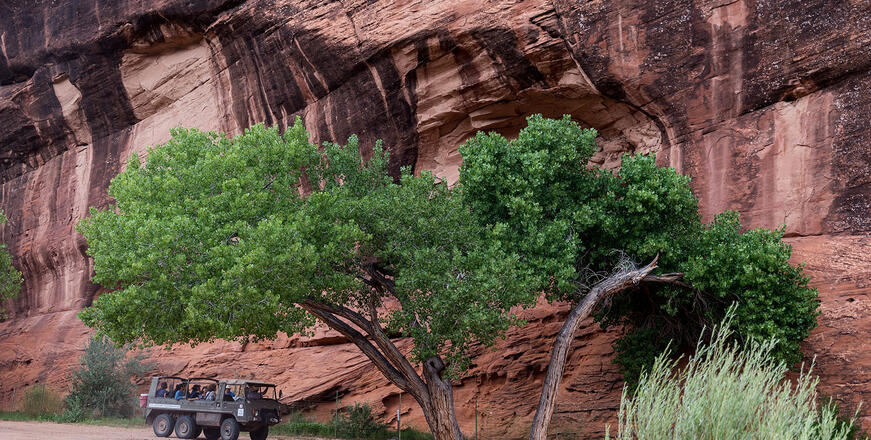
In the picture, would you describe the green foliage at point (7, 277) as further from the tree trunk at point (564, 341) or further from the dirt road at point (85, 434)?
the tree trunk at point (564, 341)

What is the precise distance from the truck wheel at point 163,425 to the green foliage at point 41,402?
33.5 feet

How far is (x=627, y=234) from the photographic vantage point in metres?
15.7

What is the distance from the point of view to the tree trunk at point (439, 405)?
1448 cm

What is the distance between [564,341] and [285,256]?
6.31 metres

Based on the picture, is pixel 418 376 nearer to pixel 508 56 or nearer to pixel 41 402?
pixel 508 56

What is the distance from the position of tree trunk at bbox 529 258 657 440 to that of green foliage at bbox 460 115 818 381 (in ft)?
1.61

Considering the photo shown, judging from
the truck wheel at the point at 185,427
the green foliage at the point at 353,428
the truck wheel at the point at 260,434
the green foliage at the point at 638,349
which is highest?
the green foliage at the point at 638,349

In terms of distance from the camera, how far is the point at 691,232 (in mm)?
16031

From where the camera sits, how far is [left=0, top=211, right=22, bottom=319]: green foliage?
29.0 meters

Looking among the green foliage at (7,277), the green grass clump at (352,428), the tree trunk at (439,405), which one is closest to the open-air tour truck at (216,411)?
the green grass clump at (352,428)

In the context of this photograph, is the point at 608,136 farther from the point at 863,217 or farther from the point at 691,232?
the point at 863,217

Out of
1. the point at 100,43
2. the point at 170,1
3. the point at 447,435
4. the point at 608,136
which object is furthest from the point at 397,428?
the point at 100,43

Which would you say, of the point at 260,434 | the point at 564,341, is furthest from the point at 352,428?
the point at 564,341

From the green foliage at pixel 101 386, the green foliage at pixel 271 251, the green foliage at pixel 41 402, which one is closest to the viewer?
the green foliage at pixel 271 251
